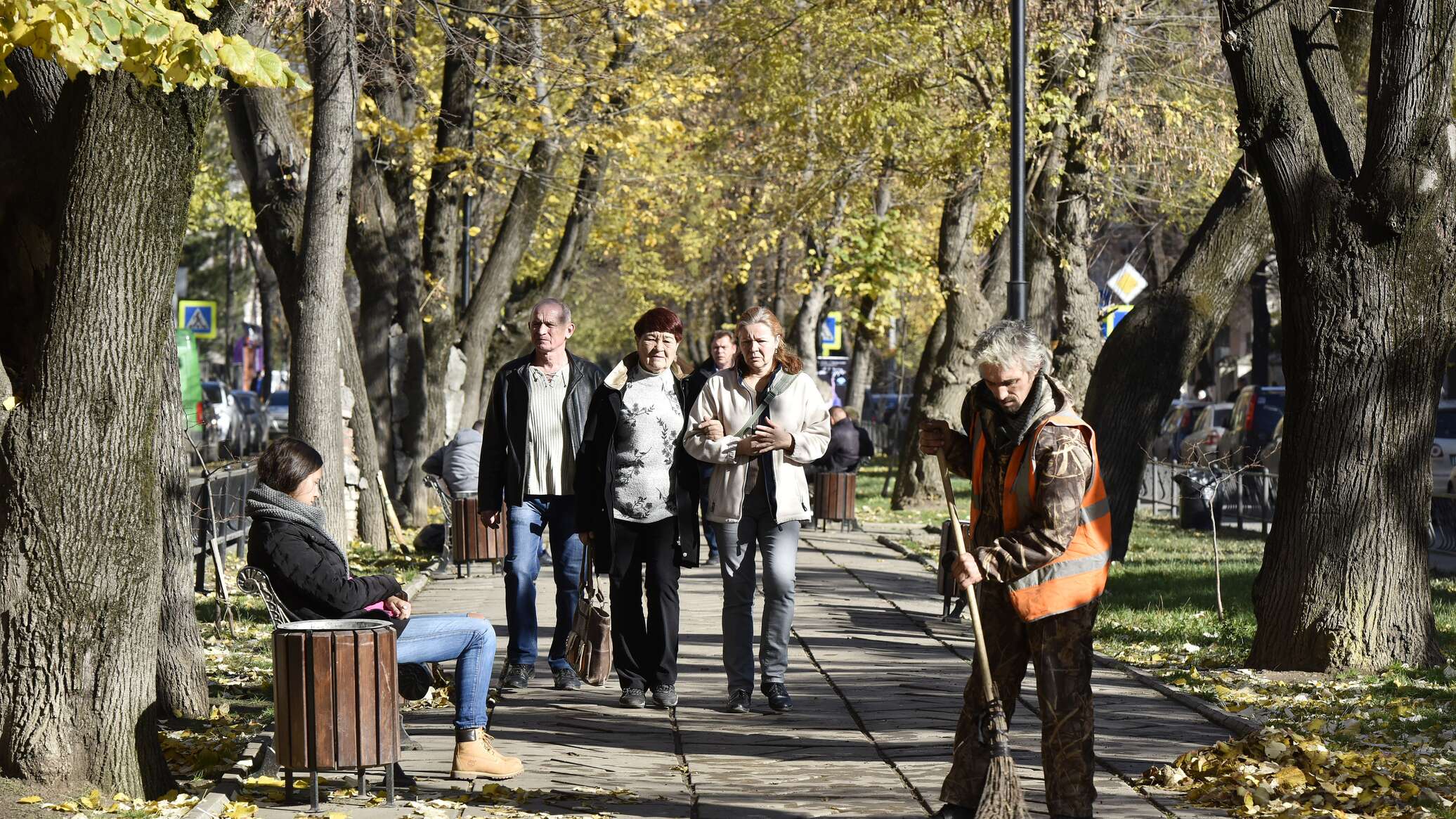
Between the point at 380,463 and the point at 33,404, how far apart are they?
13.7 m


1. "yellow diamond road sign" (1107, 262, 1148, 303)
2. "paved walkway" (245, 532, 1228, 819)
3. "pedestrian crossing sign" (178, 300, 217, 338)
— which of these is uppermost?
"pedestrian crossing sign" (178, 300, 217, 338)

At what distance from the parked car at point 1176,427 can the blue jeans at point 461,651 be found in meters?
28.1

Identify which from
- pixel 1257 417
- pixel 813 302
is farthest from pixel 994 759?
pixel 813 302

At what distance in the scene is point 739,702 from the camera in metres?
8.16

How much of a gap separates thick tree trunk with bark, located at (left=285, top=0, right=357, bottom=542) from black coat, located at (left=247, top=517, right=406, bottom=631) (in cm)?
589

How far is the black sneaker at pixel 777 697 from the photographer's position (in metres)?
8.16

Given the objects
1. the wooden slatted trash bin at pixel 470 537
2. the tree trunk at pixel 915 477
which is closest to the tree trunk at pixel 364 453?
the wooden slatted trash bin at pixel 470 537

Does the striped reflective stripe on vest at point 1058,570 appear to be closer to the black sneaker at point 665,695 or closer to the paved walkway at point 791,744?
the paved walkway at point 791,744

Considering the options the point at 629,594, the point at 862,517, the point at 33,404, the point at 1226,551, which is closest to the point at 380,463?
the point at 862,517

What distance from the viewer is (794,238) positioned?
33438 mm

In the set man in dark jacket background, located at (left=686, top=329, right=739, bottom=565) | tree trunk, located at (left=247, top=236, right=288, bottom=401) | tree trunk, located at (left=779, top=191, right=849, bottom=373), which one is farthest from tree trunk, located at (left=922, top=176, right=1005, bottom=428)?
tree trunk, located at (left=247, top=236, right=288, bottom=401)

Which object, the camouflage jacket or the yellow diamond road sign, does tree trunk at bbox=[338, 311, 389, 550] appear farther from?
the camouflage jacket

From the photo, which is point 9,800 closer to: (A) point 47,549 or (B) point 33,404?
(A) point 47,549

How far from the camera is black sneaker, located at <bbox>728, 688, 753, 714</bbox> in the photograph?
8148mm
